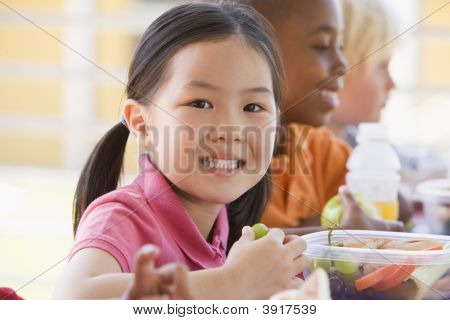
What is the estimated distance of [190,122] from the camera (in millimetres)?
600

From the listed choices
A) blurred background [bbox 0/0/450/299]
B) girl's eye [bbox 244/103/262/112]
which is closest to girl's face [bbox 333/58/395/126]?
blurred background [bbox 0/0/450/299]

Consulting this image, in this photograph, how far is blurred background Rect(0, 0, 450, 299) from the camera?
2.11m

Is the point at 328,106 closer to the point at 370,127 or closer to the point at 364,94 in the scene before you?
the point at 370,127

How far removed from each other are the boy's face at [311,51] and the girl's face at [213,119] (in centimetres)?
32

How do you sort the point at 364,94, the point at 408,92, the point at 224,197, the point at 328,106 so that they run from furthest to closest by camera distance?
the point at 408,92
the point at 364,94
the point at 328,106
the point at 224,197

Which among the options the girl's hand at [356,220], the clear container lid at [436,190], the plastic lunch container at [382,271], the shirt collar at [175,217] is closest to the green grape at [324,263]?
the plastic lunch container at [382,271]

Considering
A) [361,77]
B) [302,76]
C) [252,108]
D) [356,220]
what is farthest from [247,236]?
[361,77]

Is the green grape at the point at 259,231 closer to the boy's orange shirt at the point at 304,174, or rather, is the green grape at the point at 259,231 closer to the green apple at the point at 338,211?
the green apple at the point at 338,211

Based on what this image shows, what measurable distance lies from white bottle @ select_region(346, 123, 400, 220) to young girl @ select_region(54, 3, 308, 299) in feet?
1.17

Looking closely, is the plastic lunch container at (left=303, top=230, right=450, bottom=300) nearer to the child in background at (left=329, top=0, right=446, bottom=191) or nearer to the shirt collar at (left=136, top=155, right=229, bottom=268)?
the shirt collar at (left=136, top=155, right=229, bottom=268)

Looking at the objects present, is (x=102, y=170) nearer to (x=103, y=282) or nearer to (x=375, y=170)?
(x=103, y=282)
